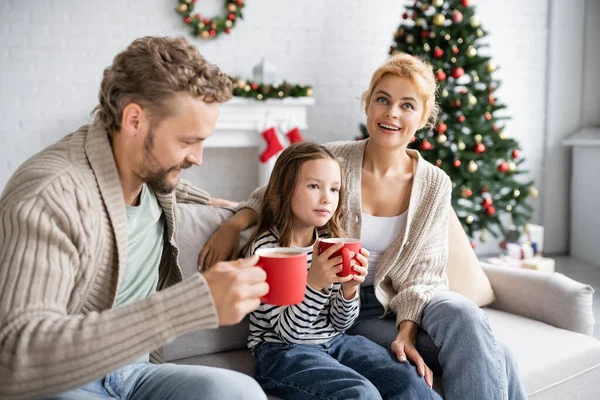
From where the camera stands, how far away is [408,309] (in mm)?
1858

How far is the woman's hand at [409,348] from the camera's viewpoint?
170 centimetres

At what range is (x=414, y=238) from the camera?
6.61 feet

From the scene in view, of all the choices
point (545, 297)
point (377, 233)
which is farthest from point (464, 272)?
point (377, 233)

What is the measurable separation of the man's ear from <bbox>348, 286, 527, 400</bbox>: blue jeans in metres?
1.04

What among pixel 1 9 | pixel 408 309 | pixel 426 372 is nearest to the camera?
pixel 426 372

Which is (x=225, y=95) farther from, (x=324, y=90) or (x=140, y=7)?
(x=324, y=90)

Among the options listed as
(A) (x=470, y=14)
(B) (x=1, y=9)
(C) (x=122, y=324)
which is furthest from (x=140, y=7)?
(C) (x=122, y=324)

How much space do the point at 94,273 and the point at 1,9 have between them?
3407mm

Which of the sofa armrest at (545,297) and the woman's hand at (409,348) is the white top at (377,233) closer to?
the woman's hand at (409,348)

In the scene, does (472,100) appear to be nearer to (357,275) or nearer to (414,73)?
(414,73)

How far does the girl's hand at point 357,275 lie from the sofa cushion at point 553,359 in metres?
0.63

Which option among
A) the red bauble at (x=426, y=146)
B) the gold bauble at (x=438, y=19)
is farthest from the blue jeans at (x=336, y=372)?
the gold bauble at (x=438, y=19)

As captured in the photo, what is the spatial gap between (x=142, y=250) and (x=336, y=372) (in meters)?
0.60

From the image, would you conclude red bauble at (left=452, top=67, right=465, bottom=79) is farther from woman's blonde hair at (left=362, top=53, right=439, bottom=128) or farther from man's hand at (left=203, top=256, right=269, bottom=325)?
man's hand at (left=203, top=256, right=269, bottom=325)
